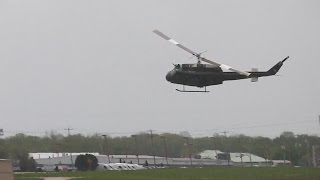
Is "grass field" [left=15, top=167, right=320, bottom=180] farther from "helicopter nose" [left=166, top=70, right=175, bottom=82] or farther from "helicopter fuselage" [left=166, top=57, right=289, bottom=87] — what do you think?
"helicopter fuselage" [left=166, top=57, right=289, bottom=87]

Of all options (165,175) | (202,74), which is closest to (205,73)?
(202,74)

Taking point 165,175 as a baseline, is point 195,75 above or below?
above

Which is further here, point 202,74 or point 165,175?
point 165,175

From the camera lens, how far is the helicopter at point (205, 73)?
3400cm

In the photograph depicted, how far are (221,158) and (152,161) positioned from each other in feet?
116

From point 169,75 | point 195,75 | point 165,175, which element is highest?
point 169,75

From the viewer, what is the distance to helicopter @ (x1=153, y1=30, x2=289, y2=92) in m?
34.0

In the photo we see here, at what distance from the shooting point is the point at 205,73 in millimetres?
34219

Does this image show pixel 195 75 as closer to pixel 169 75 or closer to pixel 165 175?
pixel 169 75

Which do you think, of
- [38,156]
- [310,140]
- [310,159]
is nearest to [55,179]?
[38,156]

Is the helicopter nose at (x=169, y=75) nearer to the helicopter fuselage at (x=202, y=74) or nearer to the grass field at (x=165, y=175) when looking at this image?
the helicopter fuselage at (x=202, y=74)

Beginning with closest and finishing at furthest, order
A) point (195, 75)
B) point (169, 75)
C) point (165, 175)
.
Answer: point (195, 75), point (169, 75), point (165, 175)

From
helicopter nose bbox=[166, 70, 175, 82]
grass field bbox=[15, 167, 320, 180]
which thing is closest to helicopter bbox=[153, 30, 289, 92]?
helicopter nose bbox=[166, 70, 175, 82]

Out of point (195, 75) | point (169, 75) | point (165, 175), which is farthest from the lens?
point (165, 175)
